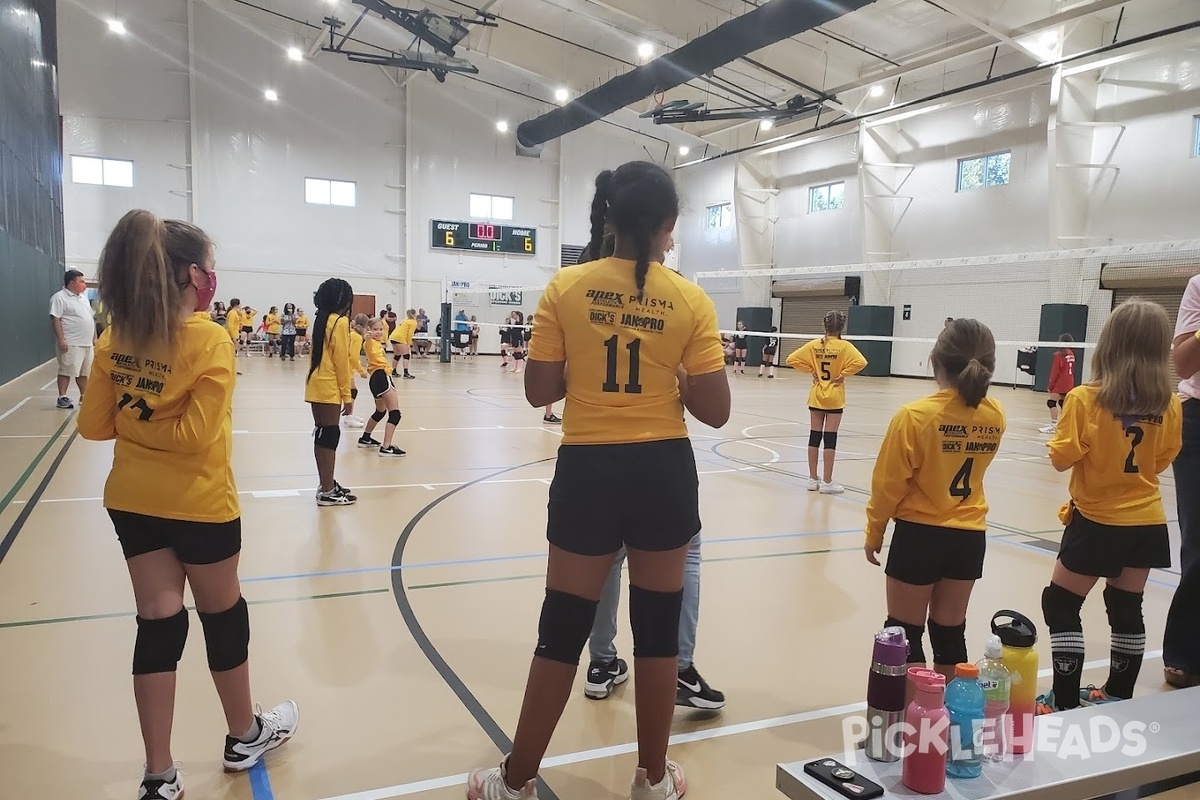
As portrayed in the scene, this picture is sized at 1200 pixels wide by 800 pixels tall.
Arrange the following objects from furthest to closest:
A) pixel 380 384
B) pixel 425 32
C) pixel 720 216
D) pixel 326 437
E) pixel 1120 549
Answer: pixel 720 216 → pixel 425 32 → pixel 380 384 → pixel 326 437 → pixel 1120 549

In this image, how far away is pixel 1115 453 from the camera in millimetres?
2697

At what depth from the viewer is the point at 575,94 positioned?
2488 cm

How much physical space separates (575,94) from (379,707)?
24.4 metres

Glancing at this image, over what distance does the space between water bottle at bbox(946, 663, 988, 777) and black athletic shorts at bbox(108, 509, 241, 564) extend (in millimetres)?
1996

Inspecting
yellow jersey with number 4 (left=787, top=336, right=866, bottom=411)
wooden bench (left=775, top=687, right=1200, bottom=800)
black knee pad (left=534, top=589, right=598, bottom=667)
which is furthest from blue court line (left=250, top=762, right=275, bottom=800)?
yellow jersey with number 4 (left=787, top=336, right=866, bottom=411)

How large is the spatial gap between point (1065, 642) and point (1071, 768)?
3.19ft

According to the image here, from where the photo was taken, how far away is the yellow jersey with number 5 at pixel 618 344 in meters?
2.05

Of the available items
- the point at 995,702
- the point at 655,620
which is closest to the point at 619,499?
the point at 655,620

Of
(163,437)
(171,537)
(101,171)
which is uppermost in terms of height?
(101,171)

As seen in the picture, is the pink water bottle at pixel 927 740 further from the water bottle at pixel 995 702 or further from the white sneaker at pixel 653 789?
the white sneaker at pixel 653 789

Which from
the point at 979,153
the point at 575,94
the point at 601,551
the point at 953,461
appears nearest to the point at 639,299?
the point at 601,551

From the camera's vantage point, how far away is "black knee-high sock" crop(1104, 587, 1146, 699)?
9.31 feet

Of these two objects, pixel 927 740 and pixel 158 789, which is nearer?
pixel 927 740

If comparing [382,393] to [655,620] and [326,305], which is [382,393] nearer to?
[326,305]
